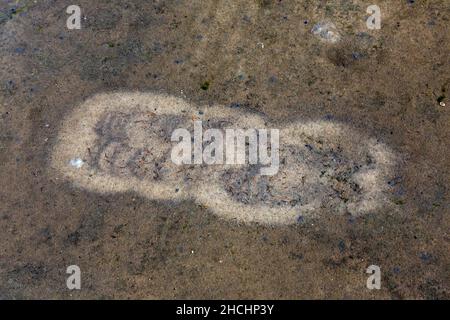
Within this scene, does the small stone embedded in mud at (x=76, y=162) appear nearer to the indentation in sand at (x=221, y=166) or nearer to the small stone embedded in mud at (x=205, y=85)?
the indentation in sand at (x=221, y=166)

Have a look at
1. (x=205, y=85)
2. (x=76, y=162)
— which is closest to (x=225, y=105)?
(x=205, y=85)

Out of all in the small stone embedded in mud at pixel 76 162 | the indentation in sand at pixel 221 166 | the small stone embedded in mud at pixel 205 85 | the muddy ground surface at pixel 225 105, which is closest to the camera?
the muddy ground surface at pixel 225 105

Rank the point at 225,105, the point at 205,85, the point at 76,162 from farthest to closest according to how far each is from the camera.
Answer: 1. the point at 205,85
2. the point at 225,105
3. the point at 76,162

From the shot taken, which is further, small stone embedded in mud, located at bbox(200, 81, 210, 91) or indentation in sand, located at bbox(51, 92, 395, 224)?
small stone embedded in mud, located at bbox(200, 81, 210, 91)

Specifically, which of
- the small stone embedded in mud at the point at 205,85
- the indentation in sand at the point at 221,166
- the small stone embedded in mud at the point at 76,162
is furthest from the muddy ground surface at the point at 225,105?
the small stone embedded in mud at the point at 76,162

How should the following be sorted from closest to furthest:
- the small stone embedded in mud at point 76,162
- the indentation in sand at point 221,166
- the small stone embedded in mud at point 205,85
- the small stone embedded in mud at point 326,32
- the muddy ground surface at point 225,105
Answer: the muddy ground surface at point 225,105 → the indentation in sand at point 221,166 → the small stone embedded in mud at point 76,162 → the small stone embedded in mud at point 205,85 → the small stone embedded in mud at point 326,32

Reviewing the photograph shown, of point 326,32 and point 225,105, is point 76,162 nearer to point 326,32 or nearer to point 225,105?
point 225,105

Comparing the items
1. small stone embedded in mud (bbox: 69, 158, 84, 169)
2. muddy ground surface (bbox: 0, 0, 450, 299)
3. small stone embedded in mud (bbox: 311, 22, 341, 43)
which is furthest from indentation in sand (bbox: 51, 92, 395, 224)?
small stone embedded in mud (bbox: 311, 22, 341, 43)

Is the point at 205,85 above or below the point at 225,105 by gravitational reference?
above

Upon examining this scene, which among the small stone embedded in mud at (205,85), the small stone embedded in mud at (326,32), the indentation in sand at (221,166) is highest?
the small stone embedded in mud at (326,32)

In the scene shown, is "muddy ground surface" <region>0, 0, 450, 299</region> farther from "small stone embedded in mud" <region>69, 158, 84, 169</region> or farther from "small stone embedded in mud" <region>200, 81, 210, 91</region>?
"small stone embedded in mud" <region>69, 158, 84, 169</region>
